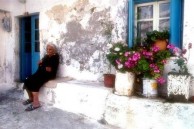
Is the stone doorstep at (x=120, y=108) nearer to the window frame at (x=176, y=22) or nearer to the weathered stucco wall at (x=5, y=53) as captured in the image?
the window frame at (x=176, y=22)

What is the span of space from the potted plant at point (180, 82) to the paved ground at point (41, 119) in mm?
1359

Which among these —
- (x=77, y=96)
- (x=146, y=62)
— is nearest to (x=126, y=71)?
(x=146, y=62)

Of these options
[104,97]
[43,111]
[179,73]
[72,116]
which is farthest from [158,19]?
[43,111]

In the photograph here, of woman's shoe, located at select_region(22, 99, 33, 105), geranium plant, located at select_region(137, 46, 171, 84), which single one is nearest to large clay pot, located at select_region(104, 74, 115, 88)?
geranium plant, located at select_region(137, 46, 171, 84)

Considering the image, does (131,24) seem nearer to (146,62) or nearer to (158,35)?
(158,35)

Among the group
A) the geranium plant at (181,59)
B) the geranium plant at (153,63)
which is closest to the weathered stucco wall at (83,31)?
the geranium plant at (153,63)

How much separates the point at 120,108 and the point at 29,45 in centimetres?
475

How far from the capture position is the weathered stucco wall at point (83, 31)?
218 inches

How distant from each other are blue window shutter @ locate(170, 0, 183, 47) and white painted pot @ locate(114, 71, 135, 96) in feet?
3.36

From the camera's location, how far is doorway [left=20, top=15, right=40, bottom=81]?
25.1 ft

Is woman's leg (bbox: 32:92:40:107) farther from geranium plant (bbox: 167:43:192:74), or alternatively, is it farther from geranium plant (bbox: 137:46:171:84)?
geranium plant (bbox: 167:43:192:74)

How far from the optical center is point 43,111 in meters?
5.64

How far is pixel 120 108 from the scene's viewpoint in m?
4.43

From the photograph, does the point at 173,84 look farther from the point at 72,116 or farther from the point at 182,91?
the point at 72,116
